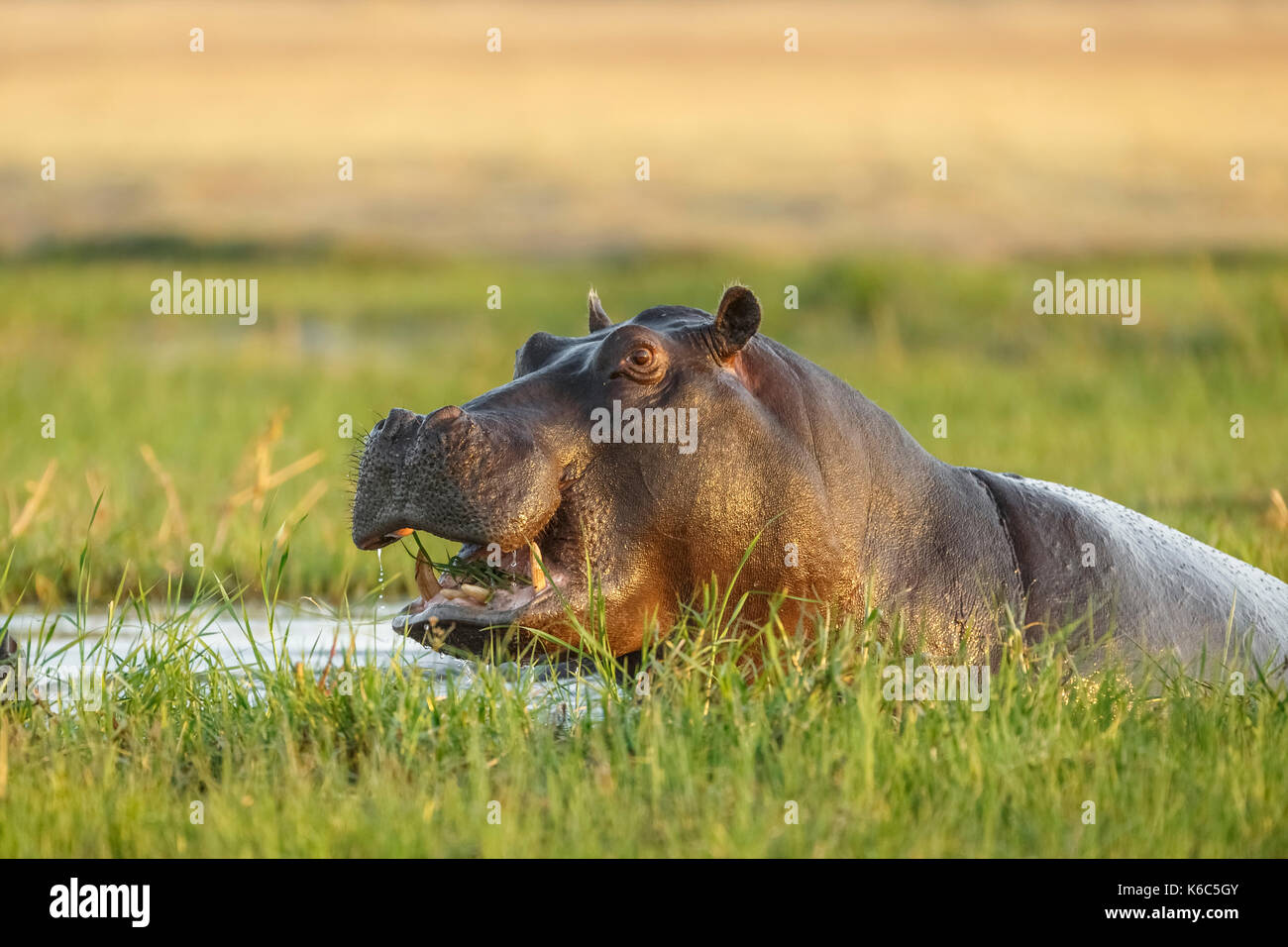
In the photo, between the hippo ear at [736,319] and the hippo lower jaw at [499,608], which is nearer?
the hippo lower jaw at [499,608]

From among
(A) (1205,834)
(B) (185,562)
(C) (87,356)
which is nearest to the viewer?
(A) (1205,834)

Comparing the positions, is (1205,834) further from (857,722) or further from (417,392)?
(417,392)

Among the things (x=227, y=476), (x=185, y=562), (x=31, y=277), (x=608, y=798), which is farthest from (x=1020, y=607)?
(x=31, y=277)

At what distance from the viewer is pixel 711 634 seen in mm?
4457

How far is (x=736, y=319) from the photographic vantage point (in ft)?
14.8

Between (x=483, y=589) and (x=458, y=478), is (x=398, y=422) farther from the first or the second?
(x=483, y=589)

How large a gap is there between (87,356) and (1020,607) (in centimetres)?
1256

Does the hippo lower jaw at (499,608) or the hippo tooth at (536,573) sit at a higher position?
the hippo tooth at (536,573)

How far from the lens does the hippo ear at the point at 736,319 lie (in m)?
4.46

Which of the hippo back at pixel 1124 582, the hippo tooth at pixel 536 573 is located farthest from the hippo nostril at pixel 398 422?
the hippo back at pixel 1124 582

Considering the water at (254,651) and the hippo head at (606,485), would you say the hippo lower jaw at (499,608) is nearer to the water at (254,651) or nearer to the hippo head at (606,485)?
the hippo head at (606,485)
